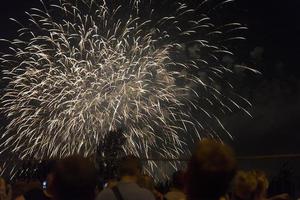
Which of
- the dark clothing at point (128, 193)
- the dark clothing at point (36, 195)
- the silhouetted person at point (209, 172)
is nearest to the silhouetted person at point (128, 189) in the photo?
the dark clothing at point (128, 193)

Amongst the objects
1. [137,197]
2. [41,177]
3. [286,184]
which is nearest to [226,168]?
[137,197]

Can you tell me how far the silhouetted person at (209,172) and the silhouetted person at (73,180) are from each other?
0.80 metres

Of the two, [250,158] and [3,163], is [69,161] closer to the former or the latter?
[250,158]

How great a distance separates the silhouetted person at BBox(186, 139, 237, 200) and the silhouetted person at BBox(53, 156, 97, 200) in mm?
797

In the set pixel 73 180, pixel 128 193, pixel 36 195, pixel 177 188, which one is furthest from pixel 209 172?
pixel 36 195

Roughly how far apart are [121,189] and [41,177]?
10.3ft

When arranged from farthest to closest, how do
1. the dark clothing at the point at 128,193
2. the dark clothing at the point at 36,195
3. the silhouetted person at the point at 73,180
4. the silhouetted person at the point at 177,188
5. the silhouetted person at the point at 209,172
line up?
the dark clothing at the point at 36,195, the silhouetted person at the point at 177,188, the dark clothing at the point at 128,193, the silhouetted person at the point at 73,180, the silhouetted person at the point at 209,172

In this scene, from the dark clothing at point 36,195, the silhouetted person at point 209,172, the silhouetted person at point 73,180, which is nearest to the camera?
the silhouetted person at point 209,172

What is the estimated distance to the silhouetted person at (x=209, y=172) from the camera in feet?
11.6

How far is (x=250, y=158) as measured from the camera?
820 centimetres

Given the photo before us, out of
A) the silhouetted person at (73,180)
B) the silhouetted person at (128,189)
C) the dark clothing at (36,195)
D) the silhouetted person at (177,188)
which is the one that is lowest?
the dark clothing at (36,195)

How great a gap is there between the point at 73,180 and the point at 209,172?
1.03 m

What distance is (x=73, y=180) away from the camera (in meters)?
3.95

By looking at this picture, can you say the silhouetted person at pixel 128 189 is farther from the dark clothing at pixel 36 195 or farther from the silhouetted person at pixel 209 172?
the silhouetted person at pixel 209 172
